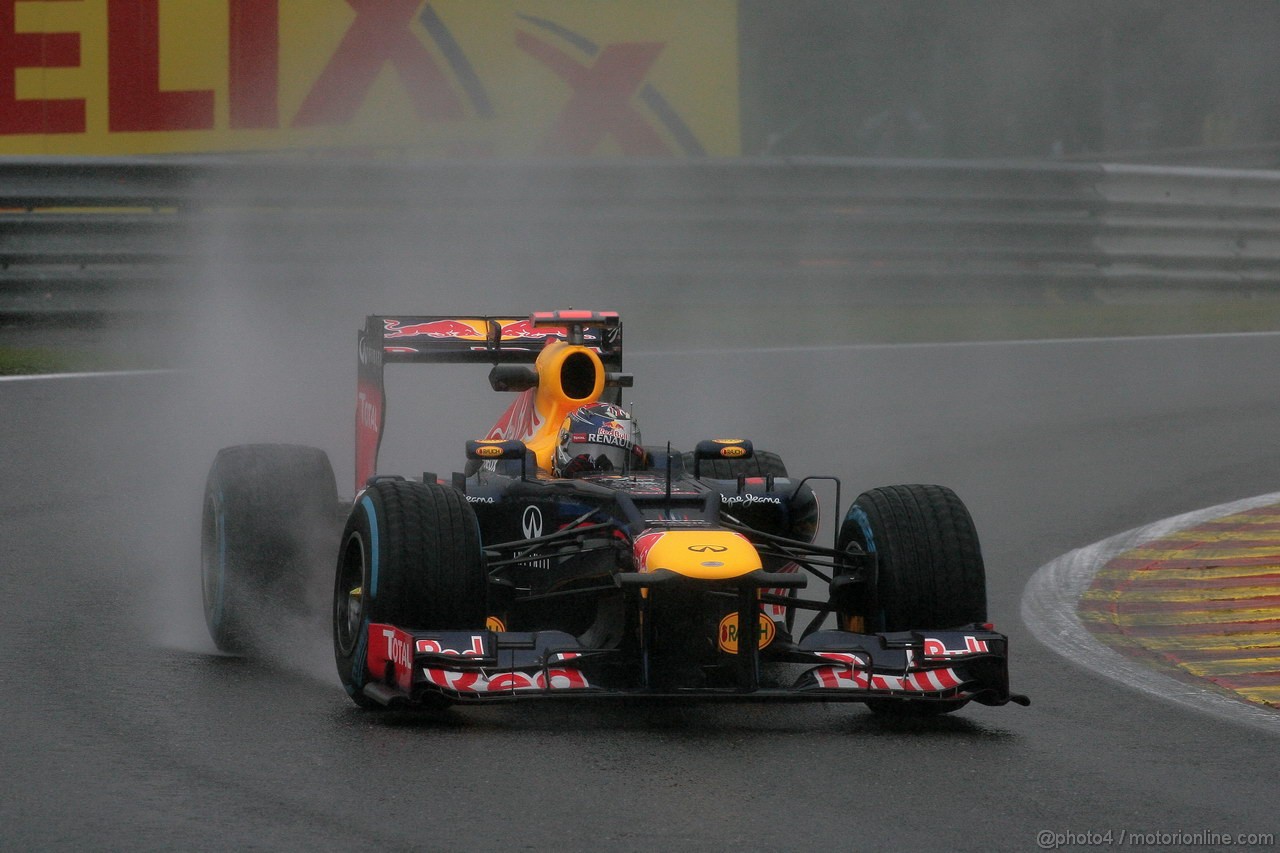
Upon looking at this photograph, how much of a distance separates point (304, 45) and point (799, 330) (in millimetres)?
4993

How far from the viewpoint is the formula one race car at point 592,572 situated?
5.88m

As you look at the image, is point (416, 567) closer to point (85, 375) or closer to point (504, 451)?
point (504, 451)

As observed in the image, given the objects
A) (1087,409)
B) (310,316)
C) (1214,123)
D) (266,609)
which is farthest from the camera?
(1214,123)

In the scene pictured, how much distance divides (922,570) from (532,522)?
1.45 m

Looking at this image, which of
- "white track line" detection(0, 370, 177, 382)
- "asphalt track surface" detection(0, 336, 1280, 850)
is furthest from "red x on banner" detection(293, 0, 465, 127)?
"asphalt track surface" detection(0, 336, 1280, 850)

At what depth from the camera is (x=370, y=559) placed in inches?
240

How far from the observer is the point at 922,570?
6.40 metres

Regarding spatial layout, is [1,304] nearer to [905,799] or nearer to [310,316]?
[310,316]

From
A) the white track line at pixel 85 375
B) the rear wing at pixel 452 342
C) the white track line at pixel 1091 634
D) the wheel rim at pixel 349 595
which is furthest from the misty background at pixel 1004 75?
the wheel rim at pixel 349 595

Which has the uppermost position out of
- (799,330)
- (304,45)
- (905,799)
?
(304,45)

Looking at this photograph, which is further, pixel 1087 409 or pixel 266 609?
pixel 1087 409

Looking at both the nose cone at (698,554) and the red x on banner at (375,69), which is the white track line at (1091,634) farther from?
the red x on banner at (375,69)

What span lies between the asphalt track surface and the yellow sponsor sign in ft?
18.4

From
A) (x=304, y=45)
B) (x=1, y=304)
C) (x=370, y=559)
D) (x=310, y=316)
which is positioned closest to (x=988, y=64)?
(x=304, y=45)
